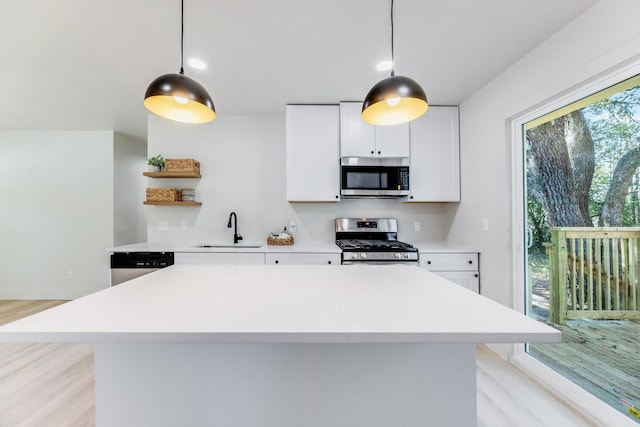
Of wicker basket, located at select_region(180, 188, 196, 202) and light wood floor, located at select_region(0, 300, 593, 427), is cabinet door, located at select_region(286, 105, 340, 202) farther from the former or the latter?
light wood floor, located at select_region(0, 300, 593, 427)

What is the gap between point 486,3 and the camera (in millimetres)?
1573

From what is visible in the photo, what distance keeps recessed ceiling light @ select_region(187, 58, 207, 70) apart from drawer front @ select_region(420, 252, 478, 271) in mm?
2667

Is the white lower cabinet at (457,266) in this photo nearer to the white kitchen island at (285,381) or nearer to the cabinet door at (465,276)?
the cabinet door at (465,276)

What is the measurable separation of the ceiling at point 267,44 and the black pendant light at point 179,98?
71cm

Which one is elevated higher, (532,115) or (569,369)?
(532,115)

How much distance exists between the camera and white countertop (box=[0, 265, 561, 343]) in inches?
29.1

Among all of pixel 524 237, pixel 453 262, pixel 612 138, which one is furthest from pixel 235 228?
pixel 612 138

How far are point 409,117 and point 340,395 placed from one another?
4.44ft

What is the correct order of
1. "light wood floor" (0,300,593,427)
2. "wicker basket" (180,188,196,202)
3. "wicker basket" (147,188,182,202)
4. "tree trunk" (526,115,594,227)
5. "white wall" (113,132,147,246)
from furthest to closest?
"white wall" (113,132,147,246)
"wicker basket" (180,188,196,202)
"wicker basket" (147,188,182,202)
"tree trunk" (526,115,594,227)
"light wood floor" (0,300,593,427)

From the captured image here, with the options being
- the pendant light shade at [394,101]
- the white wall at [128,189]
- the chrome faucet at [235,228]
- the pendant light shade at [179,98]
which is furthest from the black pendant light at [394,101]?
the white wall at [128,189]

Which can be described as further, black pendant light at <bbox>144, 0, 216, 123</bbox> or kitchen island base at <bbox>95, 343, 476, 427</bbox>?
black pendant light at <bbox>144, 0, 216, 123</bbox>

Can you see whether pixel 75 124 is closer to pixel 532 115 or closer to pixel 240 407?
pixel 240 407

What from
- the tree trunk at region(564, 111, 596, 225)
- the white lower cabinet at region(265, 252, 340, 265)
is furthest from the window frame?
the white lower cabinet at region(265, 252, 340, 265)

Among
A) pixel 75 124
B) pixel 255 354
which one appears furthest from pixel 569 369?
pixel 75 124
